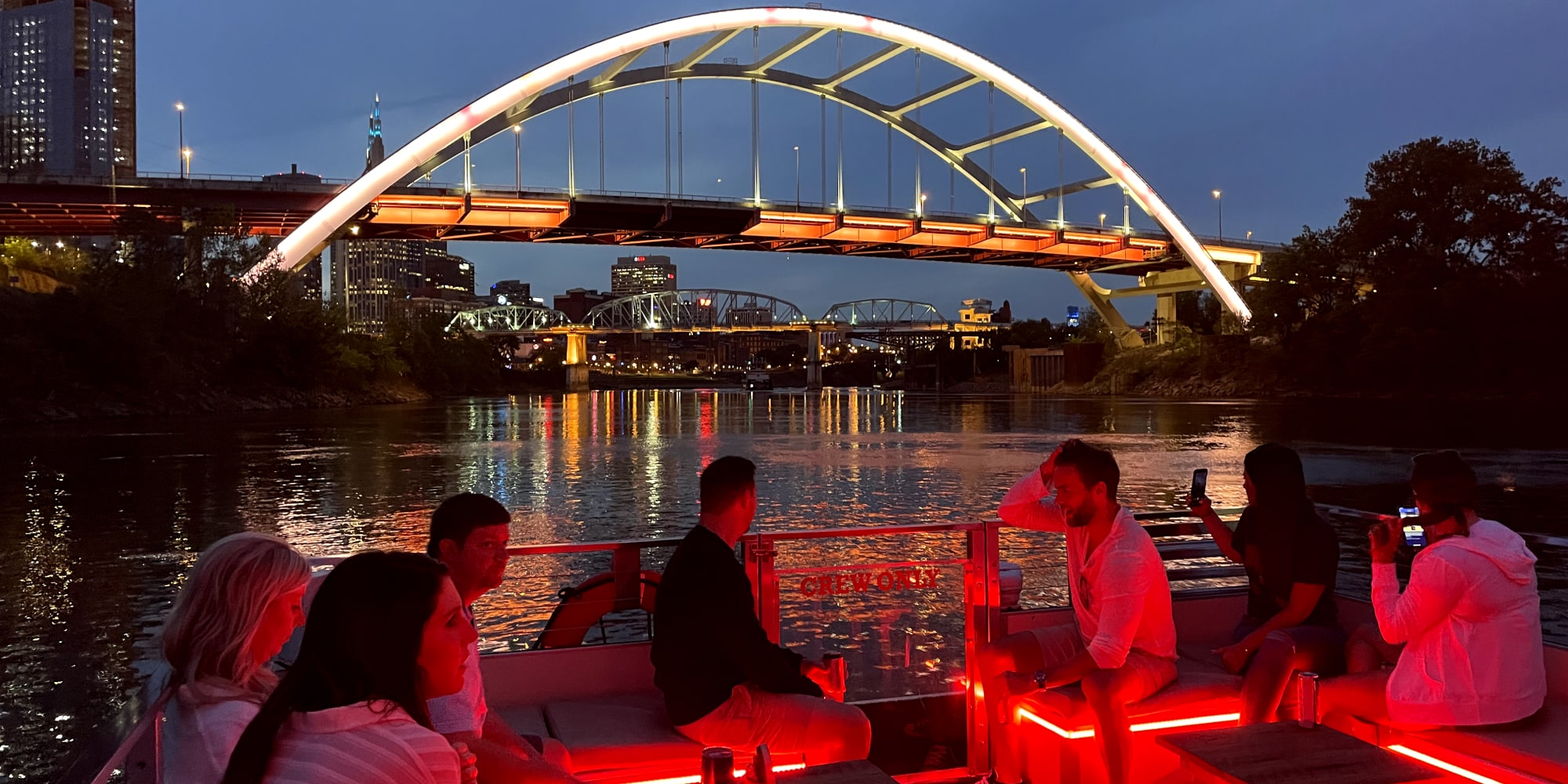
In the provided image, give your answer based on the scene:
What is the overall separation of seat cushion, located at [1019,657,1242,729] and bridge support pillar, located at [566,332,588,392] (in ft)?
458

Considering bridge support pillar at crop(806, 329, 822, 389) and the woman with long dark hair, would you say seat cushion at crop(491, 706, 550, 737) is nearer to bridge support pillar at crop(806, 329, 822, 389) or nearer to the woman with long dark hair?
the woman with long dark hair

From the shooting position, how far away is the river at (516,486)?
31.3ft

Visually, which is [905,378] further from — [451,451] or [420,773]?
[420,773]

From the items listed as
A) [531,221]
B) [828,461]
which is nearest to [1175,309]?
[531,221]

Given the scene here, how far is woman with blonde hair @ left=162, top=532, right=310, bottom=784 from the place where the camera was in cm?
242

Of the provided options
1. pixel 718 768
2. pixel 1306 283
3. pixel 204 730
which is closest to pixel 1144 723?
pixel 718 768

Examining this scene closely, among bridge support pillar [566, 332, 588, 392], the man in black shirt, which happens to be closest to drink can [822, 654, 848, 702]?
the man in black shirt

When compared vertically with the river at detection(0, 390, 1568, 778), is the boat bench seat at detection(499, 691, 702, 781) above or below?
above

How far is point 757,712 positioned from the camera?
419cm

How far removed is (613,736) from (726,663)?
1.56ft

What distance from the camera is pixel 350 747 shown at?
86.2 inches

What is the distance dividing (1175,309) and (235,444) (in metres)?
82.9

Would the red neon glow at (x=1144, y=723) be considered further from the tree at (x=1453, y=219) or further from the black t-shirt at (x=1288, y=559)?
the tree at (x=1453, y=219)

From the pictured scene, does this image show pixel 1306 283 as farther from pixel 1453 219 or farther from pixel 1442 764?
pixel 1442 764
